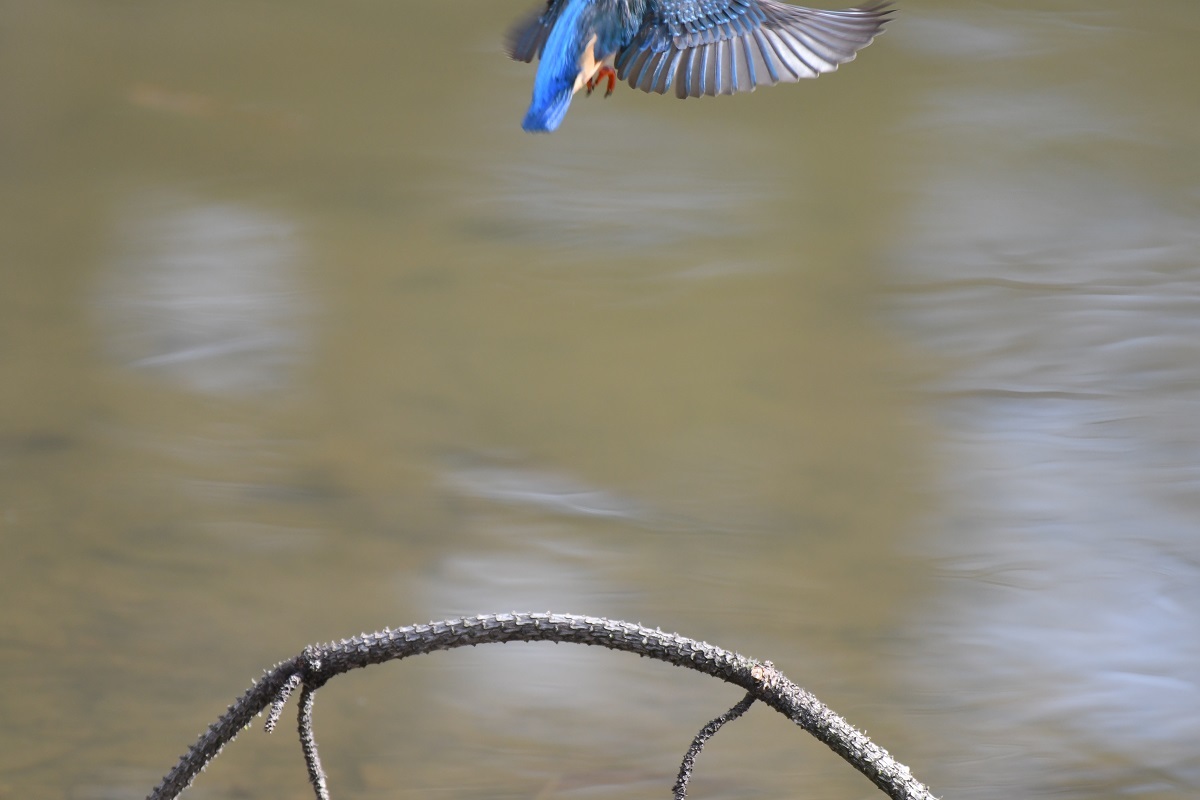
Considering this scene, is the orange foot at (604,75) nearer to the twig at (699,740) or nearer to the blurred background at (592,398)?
the twig at (699,740)

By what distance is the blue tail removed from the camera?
1187 mm

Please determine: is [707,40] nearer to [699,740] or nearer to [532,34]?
[532,34]

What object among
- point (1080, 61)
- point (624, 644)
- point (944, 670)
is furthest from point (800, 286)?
point (624, 644)

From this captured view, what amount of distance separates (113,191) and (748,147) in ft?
5.95

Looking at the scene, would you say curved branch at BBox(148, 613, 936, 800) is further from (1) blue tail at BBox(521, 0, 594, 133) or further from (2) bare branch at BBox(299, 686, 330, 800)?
(1) blue tail at BBox(521, 0, 594, 133)

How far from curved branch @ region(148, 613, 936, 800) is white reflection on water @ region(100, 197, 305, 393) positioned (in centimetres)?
Answer: 222

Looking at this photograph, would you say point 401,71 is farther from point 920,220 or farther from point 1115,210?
point 1115,210

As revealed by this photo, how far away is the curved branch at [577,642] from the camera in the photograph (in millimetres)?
955

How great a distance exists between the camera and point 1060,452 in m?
3.03

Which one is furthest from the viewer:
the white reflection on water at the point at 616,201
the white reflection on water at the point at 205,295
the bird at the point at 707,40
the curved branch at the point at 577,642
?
the white reflection on water at the point at 616,201

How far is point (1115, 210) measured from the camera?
367cm

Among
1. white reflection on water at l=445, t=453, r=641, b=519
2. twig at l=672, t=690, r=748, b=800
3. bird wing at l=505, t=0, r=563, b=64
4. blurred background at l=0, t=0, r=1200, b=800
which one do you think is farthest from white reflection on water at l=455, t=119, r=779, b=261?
twig at l=672, t=690, r=748, b=800

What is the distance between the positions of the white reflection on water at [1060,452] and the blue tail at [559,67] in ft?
5.26

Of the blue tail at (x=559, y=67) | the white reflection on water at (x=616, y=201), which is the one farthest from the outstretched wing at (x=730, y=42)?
the white reflection on water at (x=616, y=201)
